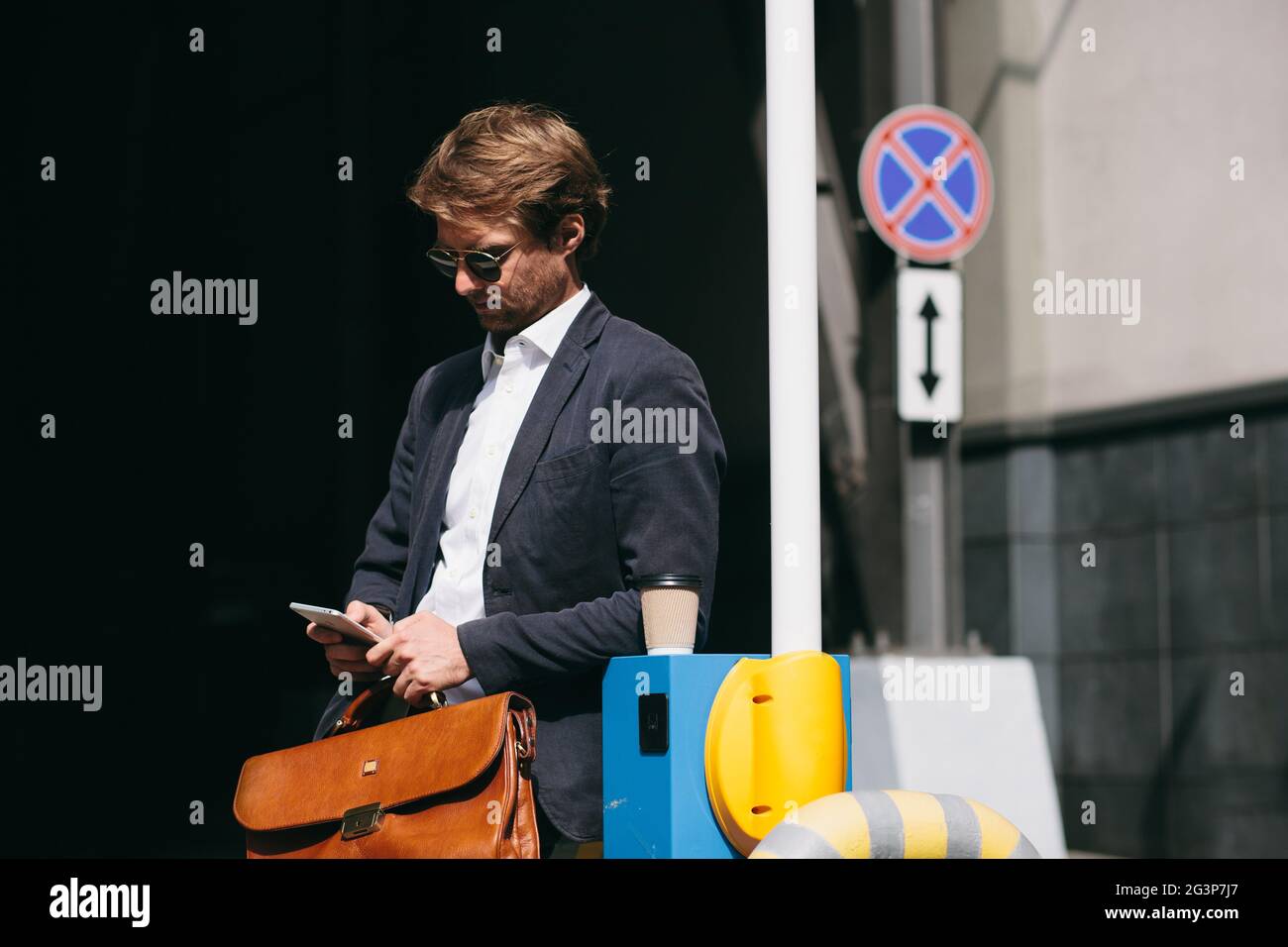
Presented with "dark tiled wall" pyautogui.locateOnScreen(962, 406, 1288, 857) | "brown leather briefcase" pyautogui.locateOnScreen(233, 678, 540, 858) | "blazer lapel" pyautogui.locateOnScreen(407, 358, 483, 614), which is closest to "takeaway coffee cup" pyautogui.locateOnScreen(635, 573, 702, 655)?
"brown leather briefcase" pyautogui.locateOnScreen(233, 678, 540, 858)

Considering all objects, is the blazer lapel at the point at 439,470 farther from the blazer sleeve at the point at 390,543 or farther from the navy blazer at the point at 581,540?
the blazer sleeve at the point at 390,543

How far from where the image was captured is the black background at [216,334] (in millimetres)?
7613

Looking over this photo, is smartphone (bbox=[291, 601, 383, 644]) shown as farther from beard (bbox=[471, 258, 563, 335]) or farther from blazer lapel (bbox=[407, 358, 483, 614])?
beard (bbox=[471, 258, 563, 335])

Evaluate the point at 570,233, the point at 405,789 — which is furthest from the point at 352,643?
the point at 570,233

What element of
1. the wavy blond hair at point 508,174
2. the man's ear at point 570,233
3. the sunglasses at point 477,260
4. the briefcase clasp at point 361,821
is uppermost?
the wavy blond hair at point 508,174

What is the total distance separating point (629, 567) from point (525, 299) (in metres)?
0.59

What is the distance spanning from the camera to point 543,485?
3021mm

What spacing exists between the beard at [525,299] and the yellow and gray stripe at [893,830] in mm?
1126
